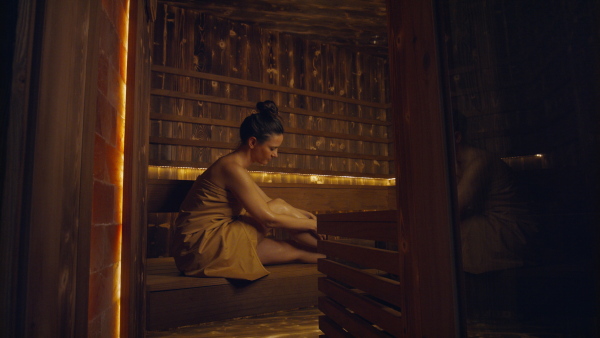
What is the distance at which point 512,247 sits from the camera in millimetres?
736

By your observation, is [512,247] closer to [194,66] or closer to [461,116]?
[461,116]

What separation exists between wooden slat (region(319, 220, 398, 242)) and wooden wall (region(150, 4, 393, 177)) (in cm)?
286

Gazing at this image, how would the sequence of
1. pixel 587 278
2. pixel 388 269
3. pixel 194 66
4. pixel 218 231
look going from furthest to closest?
pixel 194 66, pixel 218 231, pixel 388 269, pixel 587 278

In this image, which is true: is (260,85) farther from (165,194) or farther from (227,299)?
(227,299)

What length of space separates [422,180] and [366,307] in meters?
0.59

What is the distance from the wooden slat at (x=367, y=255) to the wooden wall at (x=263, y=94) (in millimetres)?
2885

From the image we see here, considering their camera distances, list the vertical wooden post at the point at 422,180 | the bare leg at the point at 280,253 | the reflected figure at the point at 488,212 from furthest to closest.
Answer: the bare leg at the point at 280,253
the vertical wooden post at the point at 422,180
the reflected figure at the point at 488,212

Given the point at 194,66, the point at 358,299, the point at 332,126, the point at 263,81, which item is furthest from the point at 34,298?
the point at 332,126

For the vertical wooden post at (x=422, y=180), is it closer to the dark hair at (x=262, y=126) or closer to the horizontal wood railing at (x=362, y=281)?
the horizontal wood railing at (x=362, y=281)

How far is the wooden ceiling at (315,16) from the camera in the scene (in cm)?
423

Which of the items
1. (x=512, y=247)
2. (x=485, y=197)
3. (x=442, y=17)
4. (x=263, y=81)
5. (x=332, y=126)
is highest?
(x=263, y=81)

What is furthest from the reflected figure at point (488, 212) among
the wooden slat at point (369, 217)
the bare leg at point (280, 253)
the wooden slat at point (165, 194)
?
the wooden slat at point (165, 194)

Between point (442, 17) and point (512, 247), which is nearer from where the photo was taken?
point (512, 247)

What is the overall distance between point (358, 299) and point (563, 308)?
2.63 ft
